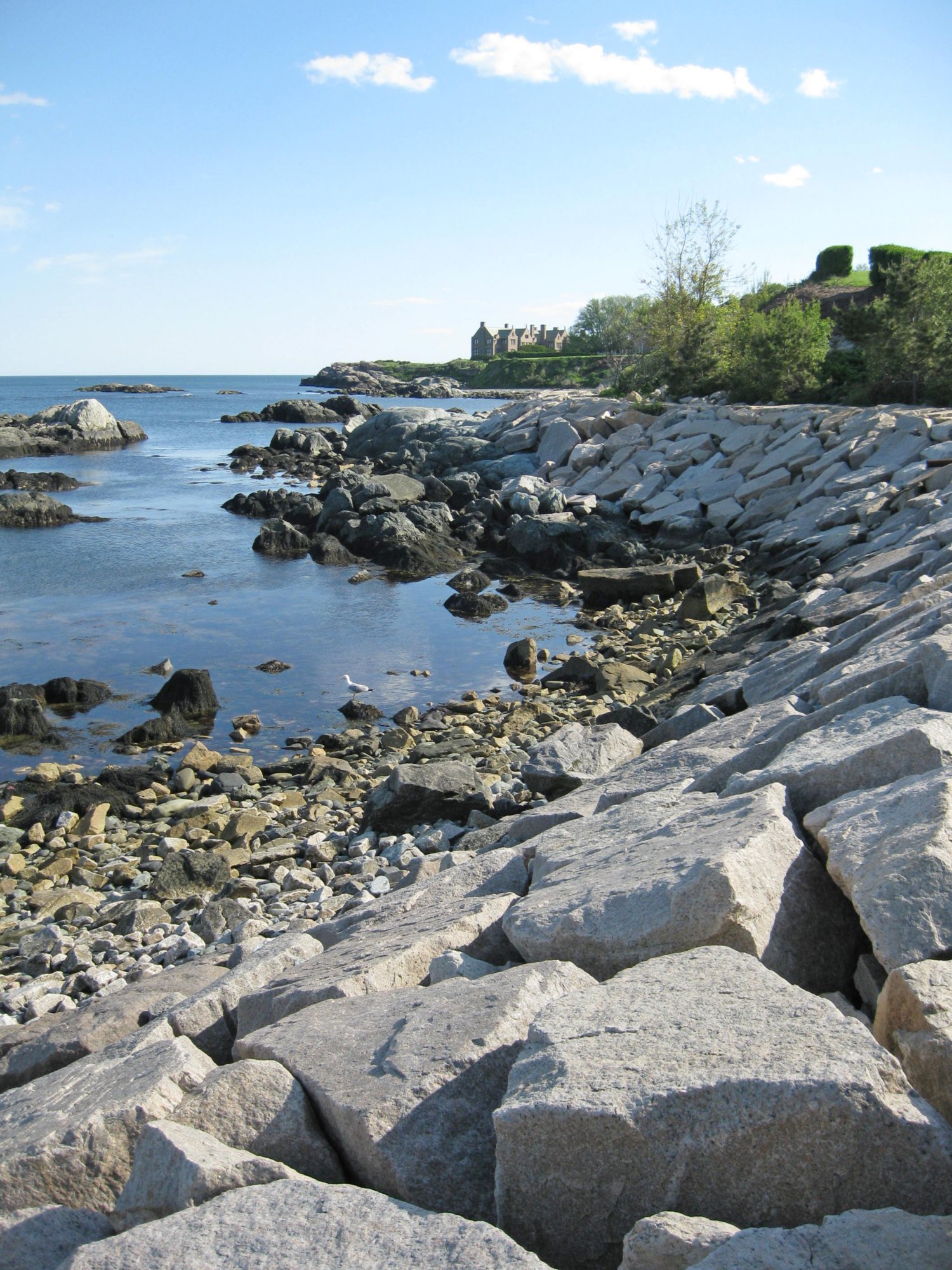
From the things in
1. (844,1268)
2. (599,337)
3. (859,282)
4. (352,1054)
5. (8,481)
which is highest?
(599,337)

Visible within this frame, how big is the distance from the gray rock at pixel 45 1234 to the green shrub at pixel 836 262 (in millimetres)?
57186

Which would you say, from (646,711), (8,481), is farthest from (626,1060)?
(8,481)

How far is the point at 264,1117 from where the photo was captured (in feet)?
9.78

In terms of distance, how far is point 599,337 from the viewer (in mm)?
107500

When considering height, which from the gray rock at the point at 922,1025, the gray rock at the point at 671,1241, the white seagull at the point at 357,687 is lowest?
the white seagull at the point at 357,687

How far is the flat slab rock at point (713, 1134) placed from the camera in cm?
230

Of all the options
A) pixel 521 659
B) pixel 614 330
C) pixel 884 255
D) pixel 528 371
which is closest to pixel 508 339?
pixel 528 371

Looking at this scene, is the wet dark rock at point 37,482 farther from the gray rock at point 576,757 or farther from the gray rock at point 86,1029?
the gray rock at point 86,1029

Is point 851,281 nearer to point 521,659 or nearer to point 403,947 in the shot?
point 521,659

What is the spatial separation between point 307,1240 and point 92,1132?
1.07 metres

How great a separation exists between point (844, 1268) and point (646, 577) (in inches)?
648

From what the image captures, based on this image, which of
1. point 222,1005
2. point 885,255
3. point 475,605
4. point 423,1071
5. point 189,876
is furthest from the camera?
point 885,255

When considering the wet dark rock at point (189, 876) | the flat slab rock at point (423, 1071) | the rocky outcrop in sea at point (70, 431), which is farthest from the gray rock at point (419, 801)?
the rocky outcrop in sea at point (70, 431)

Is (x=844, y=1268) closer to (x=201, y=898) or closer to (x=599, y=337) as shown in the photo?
(x=201, y=898)
